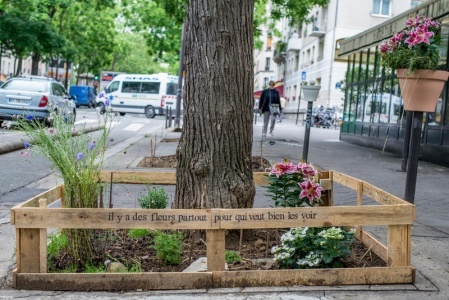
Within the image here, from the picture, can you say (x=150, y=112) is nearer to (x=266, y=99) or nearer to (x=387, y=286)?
(x=266, y=99)

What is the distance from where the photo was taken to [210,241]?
386 centimetres

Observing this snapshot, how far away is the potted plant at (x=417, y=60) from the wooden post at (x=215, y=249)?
10.5ft

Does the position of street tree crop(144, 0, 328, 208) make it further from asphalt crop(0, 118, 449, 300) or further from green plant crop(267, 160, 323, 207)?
asphalt crop(0, 118, 449, 300)

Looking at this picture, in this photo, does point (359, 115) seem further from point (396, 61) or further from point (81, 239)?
point (81, 239)

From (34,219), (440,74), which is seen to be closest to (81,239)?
(34,219)

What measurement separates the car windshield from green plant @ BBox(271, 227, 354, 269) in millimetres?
15946

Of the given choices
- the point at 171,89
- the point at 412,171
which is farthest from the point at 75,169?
the point at 171,89

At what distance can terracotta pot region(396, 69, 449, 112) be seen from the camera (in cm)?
620

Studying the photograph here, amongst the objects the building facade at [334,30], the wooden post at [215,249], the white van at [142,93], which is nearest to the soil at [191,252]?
the wooden post at [215,249]

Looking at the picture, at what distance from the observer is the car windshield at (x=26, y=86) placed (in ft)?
61.0

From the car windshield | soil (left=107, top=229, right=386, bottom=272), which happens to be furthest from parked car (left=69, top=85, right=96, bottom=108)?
soil (left=107, top=229, right=386, bottom=272)

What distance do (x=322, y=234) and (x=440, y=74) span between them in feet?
9.78

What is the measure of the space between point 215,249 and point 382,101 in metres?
14.7

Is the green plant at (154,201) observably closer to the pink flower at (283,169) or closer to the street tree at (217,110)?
the street tree at (217,110)
